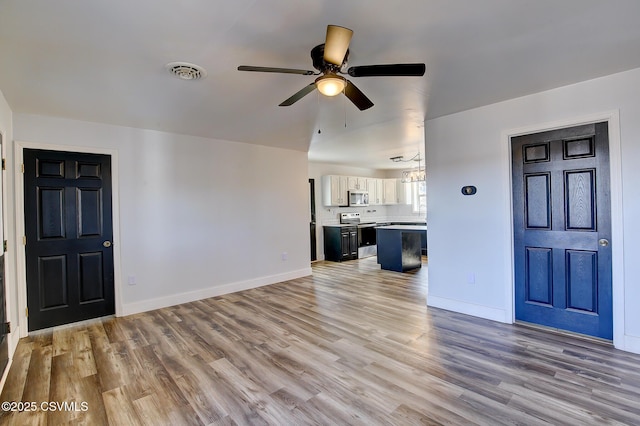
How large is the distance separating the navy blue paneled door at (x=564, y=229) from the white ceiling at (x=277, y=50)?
0.63 metres

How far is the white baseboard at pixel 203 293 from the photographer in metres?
4.00

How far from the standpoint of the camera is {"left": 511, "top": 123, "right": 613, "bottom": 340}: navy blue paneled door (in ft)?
9.27

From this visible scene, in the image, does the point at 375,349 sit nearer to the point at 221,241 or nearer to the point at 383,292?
the point at 383,292

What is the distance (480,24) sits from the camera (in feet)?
6.23

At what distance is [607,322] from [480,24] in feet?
9.35

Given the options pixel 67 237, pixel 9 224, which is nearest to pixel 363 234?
pixel 67 237

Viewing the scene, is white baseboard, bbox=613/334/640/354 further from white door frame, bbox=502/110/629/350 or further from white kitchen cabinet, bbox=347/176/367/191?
white kitchen cabinet, bbox=347/176/367/191

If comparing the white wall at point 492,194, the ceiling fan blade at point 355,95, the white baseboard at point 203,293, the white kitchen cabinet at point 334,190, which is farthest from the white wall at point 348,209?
the ceiling fan blade at point 355,95


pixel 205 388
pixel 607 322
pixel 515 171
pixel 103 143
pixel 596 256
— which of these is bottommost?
pixel 205 388

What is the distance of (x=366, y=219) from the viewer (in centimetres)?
895

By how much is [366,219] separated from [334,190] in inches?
70.5

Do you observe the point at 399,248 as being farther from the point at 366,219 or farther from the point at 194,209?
the point at 194,209

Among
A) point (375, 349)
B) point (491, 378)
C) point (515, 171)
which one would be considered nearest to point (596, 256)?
point (515, 171)

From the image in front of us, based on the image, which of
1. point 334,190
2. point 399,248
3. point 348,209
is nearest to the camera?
point 399,248
